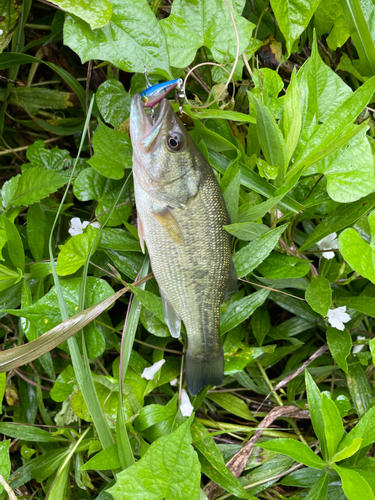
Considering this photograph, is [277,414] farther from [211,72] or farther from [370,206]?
[211,72]

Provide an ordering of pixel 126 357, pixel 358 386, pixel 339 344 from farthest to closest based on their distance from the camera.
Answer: pixel 358 386 < pixel 339 344 < pixel 126 357

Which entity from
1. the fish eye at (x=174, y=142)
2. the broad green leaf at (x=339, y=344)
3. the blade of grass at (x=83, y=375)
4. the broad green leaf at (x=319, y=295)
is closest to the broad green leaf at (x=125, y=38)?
the blade of grass at (x=83, y=375)

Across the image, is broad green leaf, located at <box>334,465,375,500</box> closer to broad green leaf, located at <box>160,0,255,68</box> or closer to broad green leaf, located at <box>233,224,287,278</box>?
broad green leaf, located at <box>233,224,287,278</box>

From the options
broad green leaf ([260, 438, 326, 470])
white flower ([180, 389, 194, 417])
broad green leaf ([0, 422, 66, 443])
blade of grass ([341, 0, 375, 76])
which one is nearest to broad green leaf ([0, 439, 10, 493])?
broad green leaf ([0, 422, 66, 443])

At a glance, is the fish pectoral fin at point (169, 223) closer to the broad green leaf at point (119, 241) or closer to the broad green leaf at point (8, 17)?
the broad green leaf at point (119, 241)

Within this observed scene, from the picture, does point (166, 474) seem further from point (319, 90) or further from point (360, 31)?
point (360, 31)

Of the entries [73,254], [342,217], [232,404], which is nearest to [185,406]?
[232,404]

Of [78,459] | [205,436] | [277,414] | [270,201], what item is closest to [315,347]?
[277,414]
